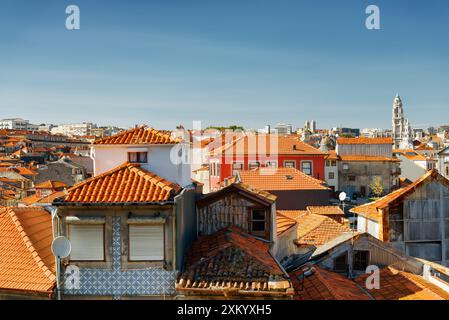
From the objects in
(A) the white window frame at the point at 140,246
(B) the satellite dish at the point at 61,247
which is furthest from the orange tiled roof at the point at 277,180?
(B) the satellite dish at the point at 61,247

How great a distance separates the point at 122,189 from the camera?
37.2ft

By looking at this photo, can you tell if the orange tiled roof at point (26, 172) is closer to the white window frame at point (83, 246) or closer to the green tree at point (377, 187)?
the green tree at point (377, 187)

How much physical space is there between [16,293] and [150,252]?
3609 mm

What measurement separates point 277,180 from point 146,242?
1975cm

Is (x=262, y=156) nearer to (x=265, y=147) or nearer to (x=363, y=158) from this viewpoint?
(x=265, y=147)

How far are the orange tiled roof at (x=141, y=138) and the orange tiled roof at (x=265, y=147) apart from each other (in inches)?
987

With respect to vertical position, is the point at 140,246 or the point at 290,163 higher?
the point at 290,163

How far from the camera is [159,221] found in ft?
35.3

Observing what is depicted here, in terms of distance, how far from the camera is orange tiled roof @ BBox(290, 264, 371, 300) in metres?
12.5

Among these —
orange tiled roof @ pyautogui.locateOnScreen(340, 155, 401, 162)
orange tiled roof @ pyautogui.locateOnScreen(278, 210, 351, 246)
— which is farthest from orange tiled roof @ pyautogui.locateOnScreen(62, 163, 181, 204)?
orange tiled roof @ pyautogui.locateOnScreen(340, 155, 401, 162)

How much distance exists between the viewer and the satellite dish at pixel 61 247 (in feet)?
33.2

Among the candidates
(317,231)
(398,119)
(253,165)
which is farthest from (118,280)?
(398,119)
